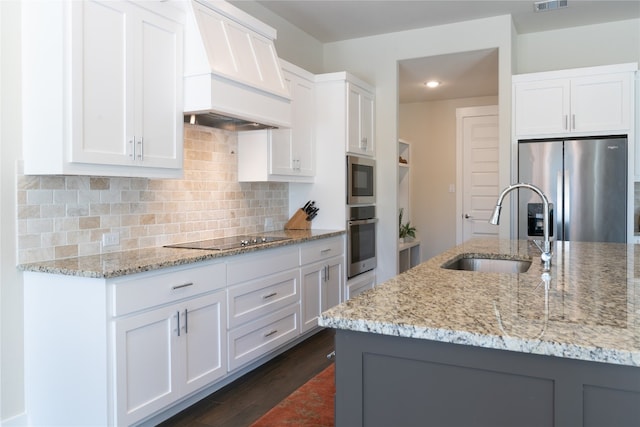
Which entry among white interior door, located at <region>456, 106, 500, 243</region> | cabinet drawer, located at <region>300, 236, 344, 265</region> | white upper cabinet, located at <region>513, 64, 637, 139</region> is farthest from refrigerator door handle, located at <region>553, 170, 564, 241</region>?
white interior door, located at <region>456, 106, 500, 243</region>

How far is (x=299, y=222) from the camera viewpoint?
431 centimetres

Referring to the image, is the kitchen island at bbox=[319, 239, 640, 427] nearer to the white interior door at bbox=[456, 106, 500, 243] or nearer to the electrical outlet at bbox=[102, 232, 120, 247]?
the electrical outlet at bbox=[102, 232, 120, 247]

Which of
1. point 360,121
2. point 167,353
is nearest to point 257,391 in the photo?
point 167,353

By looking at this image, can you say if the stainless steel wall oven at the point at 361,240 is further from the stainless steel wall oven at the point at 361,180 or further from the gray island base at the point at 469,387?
the gray island base at the point at 469,387

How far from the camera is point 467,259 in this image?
2.50 m

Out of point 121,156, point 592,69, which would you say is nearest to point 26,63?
point 121,156

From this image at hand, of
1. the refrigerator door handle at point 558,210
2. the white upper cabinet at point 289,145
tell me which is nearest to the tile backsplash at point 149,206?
the white upper cabinet at point 289,145

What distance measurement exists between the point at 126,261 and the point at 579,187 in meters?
3.54

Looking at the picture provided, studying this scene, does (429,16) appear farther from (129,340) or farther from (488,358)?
(488,358)

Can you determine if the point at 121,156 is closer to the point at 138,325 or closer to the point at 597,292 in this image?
the point at 138,325

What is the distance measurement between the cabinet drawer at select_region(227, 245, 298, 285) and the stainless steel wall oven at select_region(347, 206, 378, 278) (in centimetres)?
93

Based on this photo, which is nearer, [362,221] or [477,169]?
[362,221]

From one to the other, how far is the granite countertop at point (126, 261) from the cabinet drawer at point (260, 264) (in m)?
0.06

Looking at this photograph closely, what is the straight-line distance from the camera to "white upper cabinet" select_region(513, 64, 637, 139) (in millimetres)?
3982
